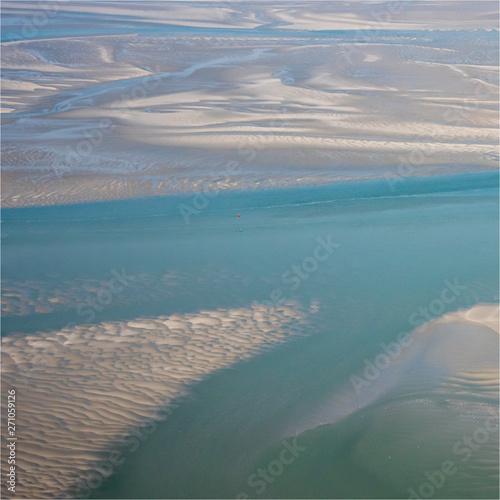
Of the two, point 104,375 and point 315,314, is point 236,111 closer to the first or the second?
point 315,314

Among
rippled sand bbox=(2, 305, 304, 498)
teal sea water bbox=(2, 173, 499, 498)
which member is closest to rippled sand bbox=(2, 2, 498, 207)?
teal sea water bbox=(2, 173, 499, 498)

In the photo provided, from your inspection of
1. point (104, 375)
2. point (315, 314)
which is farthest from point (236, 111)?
point (104, 375)

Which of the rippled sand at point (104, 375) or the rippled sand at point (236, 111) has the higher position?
the rippled sand at point (236, 111)

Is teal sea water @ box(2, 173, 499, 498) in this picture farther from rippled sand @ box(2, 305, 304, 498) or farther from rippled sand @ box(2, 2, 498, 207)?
rippled sand @ box(2, 2, 498, 207)

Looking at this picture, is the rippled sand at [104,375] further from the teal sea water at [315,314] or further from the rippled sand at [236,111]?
the rippled sand at [236,111]

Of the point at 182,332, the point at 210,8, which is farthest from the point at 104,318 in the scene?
the point at 210,8

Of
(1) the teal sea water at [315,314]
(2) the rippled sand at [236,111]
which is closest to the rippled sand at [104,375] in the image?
(1) the teal sea water at [315,314]

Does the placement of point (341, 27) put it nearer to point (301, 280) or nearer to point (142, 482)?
point (301, 280)
